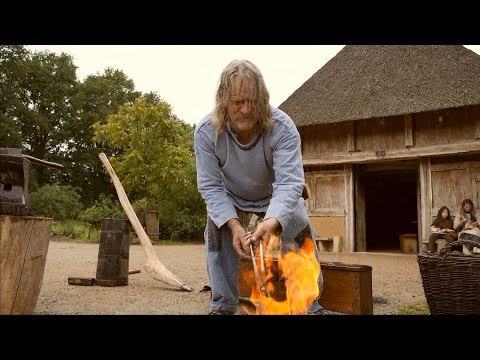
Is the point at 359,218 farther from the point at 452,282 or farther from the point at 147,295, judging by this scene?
the point at 452,282

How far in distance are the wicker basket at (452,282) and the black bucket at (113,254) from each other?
3.46 meters

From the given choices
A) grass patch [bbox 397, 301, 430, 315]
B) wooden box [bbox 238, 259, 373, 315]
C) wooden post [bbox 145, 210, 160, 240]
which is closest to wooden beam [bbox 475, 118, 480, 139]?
grass patch [bbox 397, 301, 430, 315]

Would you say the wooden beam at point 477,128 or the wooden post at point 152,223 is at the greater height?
the wooden beam at point 477,128

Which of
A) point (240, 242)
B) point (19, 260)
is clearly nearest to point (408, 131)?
point (240, 242)

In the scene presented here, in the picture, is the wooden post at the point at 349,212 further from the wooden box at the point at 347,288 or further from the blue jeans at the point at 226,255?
the blue jeans at the point at 226,255

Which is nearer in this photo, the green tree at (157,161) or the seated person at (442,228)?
the seated person at (442,228)

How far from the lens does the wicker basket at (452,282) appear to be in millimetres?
3188

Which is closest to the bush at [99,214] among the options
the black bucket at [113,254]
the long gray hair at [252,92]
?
the black bucket at [113,254]

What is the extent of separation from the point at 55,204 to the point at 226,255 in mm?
18555

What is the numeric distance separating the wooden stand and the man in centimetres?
115

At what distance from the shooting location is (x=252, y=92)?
271cm

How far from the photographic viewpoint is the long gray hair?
270cm
